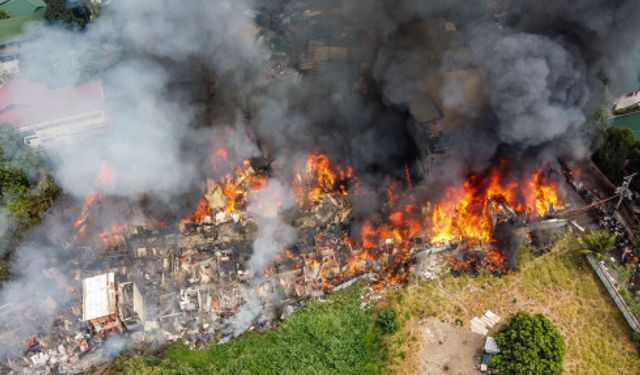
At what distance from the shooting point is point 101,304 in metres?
14.7

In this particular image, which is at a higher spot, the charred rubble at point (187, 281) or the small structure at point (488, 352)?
the charred rubble at point (187, 281)

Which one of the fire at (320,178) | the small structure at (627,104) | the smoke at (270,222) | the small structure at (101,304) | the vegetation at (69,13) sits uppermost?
the vegetation at (69,13)

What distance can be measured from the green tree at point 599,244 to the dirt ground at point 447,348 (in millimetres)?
4589

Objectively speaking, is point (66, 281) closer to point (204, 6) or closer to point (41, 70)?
point (41, 70)

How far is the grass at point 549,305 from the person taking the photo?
14539 mm

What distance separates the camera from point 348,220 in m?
17.5

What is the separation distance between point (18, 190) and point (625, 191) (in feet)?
65.8

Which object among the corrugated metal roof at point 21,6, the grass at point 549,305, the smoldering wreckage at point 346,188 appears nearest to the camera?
the grass at point 549,305

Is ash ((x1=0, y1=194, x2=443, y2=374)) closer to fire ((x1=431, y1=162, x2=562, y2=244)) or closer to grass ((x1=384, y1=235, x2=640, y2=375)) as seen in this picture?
grass ((x1=384, y1=235, x2=640, y2=375))

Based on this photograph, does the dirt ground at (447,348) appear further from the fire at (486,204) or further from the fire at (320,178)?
the fire at (320,178)

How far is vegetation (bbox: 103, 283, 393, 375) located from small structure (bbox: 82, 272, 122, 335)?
1.10 meters

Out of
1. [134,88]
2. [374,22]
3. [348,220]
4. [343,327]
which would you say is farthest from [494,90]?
[134,88]

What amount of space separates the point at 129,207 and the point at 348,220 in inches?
286

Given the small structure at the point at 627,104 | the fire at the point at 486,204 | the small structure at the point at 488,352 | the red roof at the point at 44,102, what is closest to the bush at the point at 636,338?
the small structure at the point at 488,352
